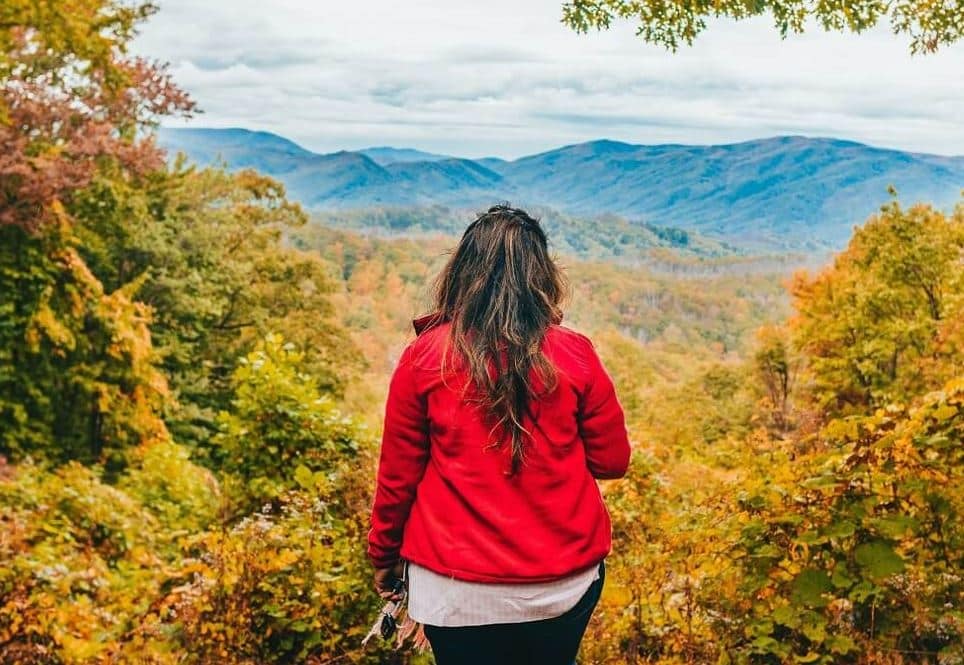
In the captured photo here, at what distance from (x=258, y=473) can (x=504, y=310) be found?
4.34m

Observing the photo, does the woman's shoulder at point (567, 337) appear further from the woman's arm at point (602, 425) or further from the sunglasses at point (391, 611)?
the sunglasses at point (391, 611)

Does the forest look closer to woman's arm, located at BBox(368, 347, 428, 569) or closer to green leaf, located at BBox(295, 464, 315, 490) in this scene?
green leaf, located at BBox(295, 464, 315, 490)

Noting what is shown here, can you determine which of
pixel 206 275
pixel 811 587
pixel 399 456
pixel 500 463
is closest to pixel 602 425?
pixel 500 463

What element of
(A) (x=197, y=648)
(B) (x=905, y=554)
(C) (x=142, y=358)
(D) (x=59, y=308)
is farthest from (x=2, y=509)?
(C) (x=142, y=358)

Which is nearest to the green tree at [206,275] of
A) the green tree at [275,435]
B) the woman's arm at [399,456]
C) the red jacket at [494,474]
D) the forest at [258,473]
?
the forest at [258,473]

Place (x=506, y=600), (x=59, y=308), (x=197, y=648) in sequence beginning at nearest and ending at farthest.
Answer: (x=506, y=600)
(x=197, y=648)
(x=59, y=308)

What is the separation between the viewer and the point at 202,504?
9820 mm

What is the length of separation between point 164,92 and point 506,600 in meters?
18.7

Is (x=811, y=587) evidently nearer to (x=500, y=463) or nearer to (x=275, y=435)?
(x=500, y=463)

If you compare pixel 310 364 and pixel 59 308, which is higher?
pixel 59 308

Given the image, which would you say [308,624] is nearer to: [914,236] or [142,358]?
[142,358]

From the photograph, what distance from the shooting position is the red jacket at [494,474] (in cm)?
220

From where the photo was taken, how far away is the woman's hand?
8.25ft

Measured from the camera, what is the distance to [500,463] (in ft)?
7.20
